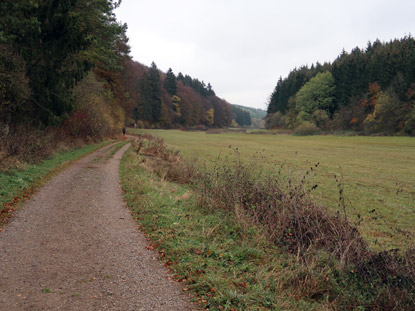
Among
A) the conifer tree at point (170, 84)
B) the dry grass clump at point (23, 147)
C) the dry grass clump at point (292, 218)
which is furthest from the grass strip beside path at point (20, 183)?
the conifer tree at point (170, 84)

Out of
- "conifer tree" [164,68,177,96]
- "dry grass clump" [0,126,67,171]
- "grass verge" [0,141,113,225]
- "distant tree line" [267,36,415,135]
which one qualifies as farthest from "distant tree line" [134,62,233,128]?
"grass verge" [0,141,113,225]

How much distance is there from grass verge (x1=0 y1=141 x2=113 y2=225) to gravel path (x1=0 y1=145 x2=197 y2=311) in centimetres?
42

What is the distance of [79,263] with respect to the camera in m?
4.79

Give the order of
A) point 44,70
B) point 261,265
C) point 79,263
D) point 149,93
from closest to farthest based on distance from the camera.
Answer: point 79,263 → point 261,265 → point 44,70 → point 149,93

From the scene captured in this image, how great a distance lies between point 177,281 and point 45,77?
1581cm

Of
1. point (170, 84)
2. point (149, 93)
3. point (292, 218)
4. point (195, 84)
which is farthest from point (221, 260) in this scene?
point (195, 84)

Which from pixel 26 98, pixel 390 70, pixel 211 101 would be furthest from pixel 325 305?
pixel 211 101

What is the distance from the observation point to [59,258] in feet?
16.2

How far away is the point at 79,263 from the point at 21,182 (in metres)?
6.86

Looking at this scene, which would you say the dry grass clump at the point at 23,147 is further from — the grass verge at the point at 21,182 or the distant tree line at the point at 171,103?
the distant tree line at the point at 171,103

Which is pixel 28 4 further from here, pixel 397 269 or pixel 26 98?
pixel 397 269

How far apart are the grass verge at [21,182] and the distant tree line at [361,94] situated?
2331 inches

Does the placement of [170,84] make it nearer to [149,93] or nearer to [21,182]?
[149,93]

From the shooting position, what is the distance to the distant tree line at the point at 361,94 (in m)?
56.7
